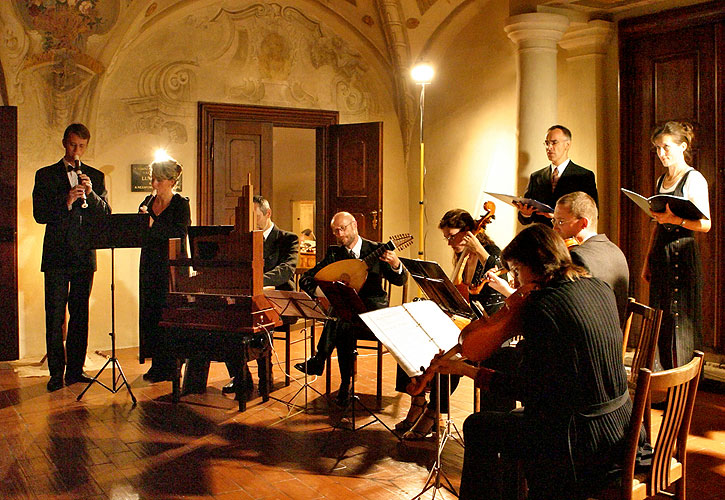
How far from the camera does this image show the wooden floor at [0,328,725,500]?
3949mm

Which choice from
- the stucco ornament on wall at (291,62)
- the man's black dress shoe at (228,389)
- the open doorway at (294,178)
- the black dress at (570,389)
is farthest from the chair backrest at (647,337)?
the open doorway at (294,178)

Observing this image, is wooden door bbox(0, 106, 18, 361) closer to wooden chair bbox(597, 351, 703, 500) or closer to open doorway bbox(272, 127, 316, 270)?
wooden chair bbox(597, 351, 703, 500)

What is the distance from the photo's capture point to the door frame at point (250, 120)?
8.62 meters

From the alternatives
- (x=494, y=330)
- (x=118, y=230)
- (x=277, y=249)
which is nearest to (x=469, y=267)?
(x=277, y=249)

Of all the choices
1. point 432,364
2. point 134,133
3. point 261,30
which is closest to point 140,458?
point 432,364

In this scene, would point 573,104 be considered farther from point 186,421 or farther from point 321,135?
point 186,421

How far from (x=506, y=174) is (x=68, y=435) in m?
5.33

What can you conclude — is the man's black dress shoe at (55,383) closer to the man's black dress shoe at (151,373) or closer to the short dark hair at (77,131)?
the man's black dress shoe at (151,373)

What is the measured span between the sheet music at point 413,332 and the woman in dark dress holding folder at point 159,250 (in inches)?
123

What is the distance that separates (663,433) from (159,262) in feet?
15.2

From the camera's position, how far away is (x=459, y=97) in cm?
896

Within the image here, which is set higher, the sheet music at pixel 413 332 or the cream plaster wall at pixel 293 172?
the cream plaster wall at pixel 293 172

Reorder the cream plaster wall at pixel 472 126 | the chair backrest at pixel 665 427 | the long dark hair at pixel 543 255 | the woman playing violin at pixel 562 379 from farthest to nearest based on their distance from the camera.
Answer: the cream plaster wall at pixel 472 126 < the long dark hair at pixel 543 255 < the woman playing violin at pixel 562 379 < the chair backrest at pixel 665 427

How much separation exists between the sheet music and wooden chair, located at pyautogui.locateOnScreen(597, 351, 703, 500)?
3.23ft
